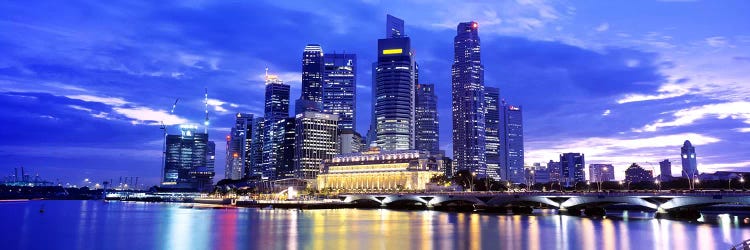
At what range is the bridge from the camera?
3647 inches

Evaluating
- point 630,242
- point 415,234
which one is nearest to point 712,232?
point 630,242

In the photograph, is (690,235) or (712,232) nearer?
(690,235)

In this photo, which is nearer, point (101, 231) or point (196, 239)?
point (196, 239)

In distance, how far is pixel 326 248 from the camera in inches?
2014

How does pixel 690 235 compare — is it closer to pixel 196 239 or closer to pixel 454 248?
pixel 454 248

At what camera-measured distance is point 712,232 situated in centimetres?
7150

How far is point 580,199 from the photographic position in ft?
377

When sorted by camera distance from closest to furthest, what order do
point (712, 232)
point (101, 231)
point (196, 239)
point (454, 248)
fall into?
1. point (454, 248)
2. point (196, 239)
3. point (712, 232)
4. point (101, 231)

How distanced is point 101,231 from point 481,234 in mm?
52448

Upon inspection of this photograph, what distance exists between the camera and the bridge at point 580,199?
9262 centimetres

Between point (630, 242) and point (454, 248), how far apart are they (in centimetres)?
2070

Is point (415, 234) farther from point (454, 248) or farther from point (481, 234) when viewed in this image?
point (454, 248)

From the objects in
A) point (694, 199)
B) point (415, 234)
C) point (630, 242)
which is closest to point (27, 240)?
point (415, 234)

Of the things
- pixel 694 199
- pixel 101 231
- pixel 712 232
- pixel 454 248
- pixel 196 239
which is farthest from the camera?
pixel 694 199
